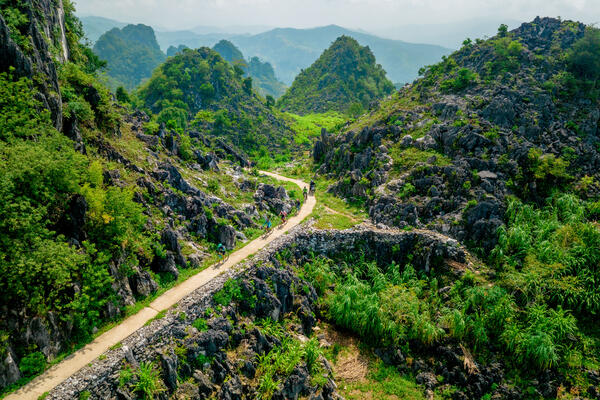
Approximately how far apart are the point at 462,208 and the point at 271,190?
28.0 meters

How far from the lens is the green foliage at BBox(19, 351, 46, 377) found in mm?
18094

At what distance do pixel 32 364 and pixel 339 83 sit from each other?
15662 cm

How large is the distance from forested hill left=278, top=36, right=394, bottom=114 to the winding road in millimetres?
123569

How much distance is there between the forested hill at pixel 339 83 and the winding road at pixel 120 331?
12357cm

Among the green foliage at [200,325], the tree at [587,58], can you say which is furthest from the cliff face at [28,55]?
the tree at [587,58]

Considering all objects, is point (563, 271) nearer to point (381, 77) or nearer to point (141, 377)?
point (141, 377)

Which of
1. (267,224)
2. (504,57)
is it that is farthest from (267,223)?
(504,57)

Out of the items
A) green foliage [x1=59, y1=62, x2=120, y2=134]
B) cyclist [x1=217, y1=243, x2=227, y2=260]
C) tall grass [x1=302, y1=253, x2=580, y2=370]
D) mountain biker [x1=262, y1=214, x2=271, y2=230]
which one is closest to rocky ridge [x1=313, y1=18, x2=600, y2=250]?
tall grass [x1=302, y1=253, x2=580, y2=370]

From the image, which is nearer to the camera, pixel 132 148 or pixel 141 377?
pixel 141 377

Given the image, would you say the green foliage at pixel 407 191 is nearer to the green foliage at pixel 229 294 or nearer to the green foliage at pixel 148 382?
the green foliage at pixel 229 294

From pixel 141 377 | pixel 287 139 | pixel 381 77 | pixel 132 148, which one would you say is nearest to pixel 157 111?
pixel 287 139

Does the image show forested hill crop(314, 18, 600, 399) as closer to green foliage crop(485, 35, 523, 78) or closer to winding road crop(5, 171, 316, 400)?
green foliage crop(485, 35, 523, 78)

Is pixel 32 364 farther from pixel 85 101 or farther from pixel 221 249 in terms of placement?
pixel 85 101

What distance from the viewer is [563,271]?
3278 cm
